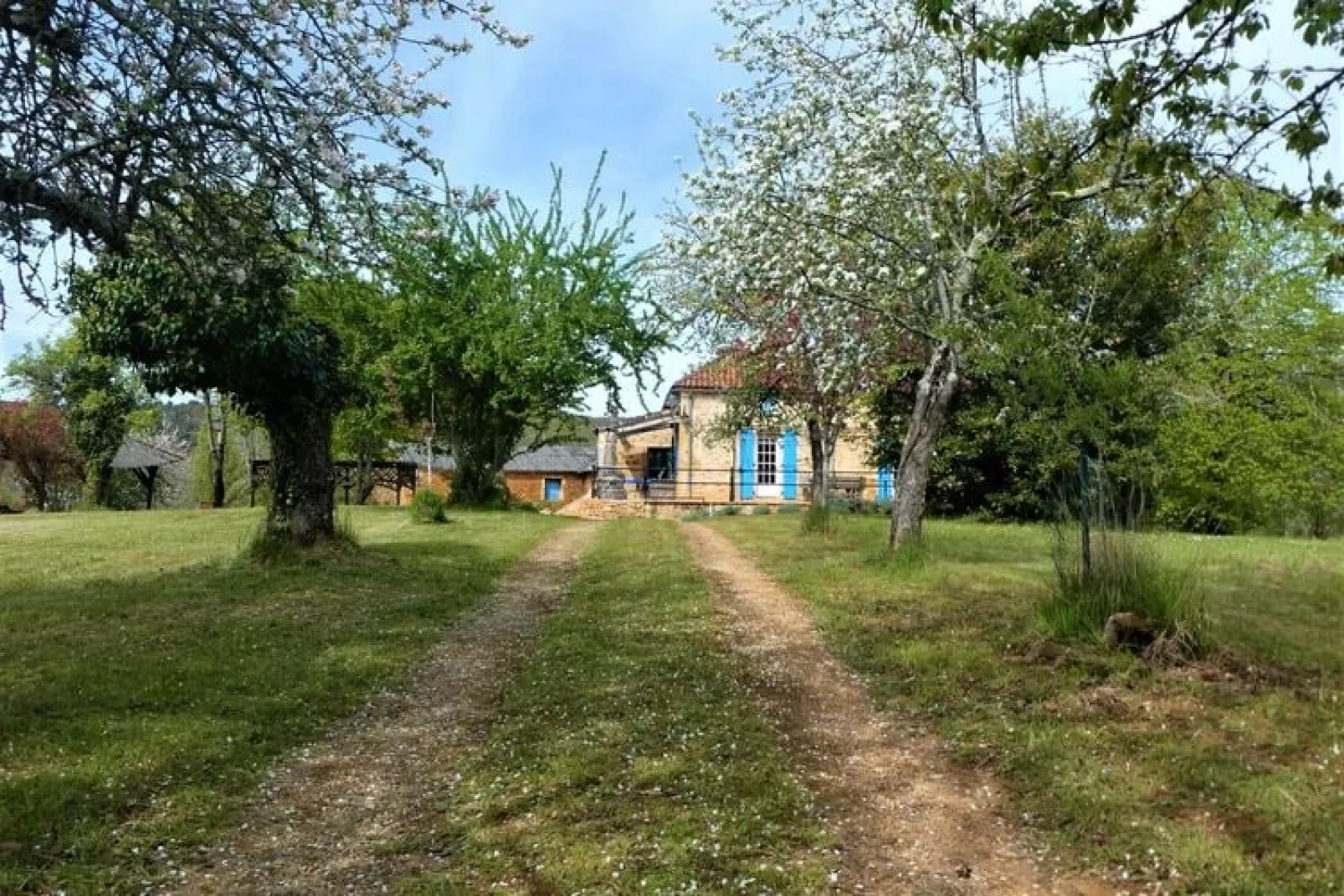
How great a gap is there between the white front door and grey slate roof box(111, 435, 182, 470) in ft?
86.2

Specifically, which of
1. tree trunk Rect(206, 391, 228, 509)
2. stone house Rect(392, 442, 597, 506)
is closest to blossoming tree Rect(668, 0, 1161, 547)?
tree trunk Rect(206, 391, 228, 509)

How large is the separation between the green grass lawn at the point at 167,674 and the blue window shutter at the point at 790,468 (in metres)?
20.6

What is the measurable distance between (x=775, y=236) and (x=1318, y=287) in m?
17.6

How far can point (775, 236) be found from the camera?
11.9m

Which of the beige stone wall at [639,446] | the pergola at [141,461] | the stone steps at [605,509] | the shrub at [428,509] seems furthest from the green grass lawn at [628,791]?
the pergola at [141,461]

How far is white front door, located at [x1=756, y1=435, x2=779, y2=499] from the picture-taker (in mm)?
34125

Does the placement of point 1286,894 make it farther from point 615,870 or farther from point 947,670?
point 947,670

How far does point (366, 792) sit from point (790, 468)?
30102 millimetres

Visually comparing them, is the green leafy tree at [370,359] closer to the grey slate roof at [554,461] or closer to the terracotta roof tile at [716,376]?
the terracotta roof tile at [716,376]

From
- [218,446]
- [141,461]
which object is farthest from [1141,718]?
[141,461]

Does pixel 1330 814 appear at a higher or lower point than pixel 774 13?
lower

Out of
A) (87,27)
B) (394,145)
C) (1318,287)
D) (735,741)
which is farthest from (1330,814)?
(1318,287)

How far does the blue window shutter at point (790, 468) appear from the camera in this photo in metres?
34.2

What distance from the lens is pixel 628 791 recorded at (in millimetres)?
4680
